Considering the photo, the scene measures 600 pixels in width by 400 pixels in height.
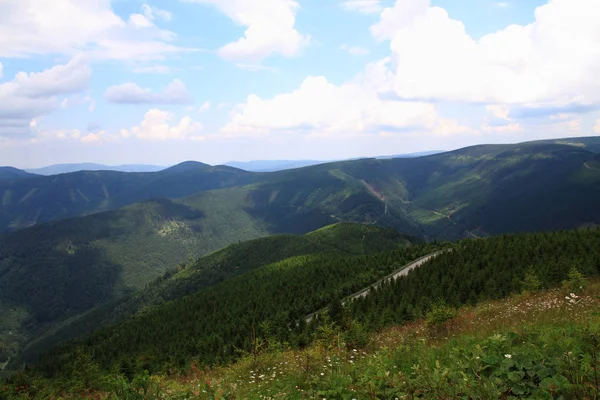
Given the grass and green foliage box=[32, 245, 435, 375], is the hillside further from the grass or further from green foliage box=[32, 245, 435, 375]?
green foliage box=[32, 245, 435, 375]

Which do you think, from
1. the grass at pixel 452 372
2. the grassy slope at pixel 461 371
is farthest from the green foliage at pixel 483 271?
the grassy slope at pixel 461 371

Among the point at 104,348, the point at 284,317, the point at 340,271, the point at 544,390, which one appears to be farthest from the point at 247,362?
the point at 104,348

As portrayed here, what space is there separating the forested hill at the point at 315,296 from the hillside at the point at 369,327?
45cm

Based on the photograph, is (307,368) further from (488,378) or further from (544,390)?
(544,390)

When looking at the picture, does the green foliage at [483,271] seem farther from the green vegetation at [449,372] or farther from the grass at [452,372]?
the grass at [452,372]

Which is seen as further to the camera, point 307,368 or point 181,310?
point 181,310

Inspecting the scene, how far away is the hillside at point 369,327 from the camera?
12258mm

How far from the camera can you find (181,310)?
144 m

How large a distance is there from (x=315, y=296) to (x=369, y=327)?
207 feet

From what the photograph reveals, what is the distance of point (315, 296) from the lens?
9394cm

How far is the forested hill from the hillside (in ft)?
1.49

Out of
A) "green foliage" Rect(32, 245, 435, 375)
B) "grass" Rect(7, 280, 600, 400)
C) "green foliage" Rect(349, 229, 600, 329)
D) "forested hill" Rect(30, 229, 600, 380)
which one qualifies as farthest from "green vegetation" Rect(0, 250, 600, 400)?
"green foliage" Rect(32, 245, 435, 375)

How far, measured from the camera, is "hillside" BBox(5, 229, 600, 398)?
40.2ft

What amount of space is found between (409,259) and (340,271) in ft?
78.9
